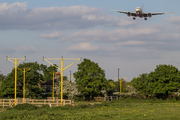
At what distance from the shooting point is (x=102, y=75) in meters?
88.4

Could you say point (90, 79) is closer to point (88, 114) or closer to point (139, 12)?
point (139, 12)

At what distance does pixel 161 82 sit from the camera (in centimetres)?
7688

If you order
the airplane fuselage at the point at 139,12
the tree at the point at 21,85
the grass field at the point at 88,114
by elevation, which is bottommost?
the grass field at the point at 88,114

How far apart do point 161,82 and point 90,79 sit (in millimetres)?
21540

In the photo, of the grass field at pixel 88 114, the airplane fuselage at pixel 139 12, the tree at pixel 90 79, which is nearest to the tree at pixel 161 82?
the tree at pixel 90 79

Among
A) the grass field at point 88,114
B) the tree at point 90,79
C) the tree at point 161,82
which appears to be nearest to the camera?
the grass field at point 88,114

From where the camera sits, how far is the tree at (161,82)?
7556 centimetres

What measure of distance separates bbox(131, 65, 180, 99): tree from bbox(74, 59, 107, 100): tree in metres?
11.0

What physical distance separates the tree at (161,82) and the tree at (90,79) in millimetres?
10964

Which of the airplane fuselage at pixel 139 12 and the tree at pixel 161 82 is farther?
the tree at pixel 161 82

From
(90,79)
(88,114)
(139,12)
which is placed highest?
(139,12)

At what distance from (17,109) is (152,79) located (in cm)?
4360

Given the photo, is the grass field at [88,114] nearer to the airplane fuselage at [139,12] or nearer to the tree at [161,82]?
the airplane fuselage at [139,12]

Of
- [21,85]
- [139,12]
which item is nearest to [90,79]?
[21,85]
